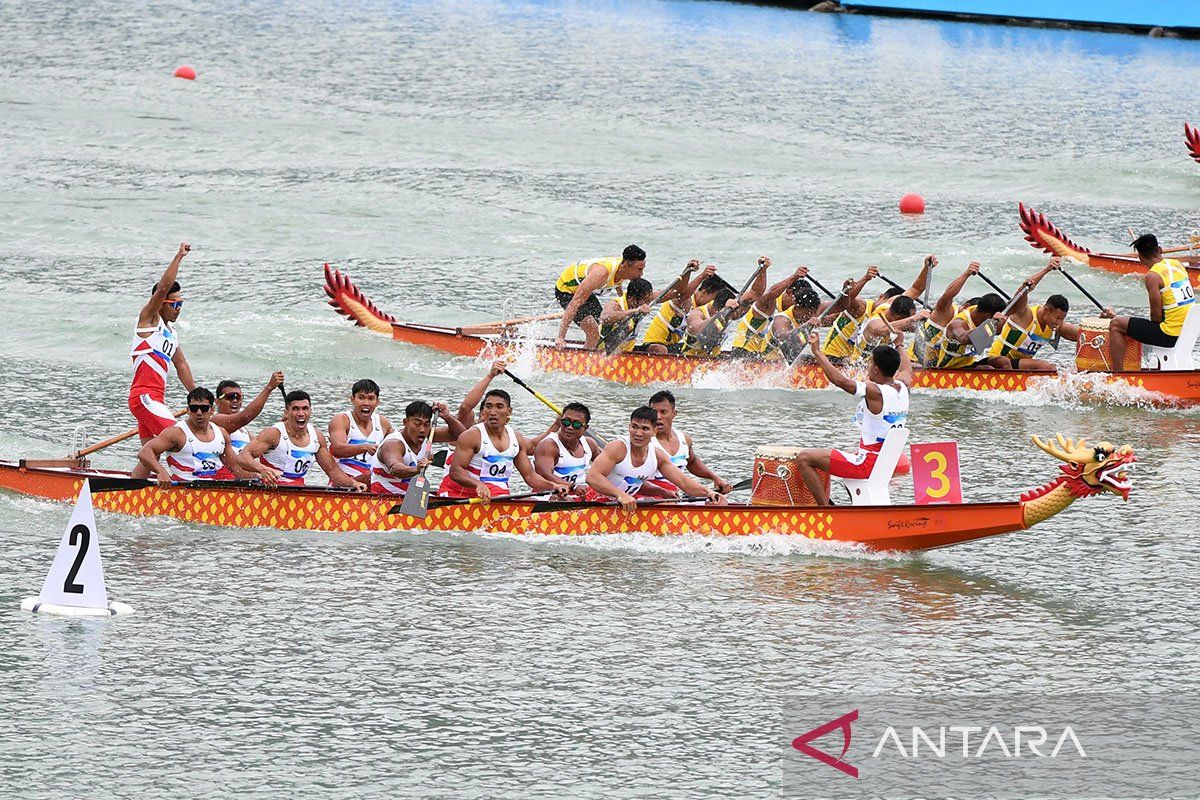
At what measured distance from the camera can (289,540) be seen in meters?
14.4

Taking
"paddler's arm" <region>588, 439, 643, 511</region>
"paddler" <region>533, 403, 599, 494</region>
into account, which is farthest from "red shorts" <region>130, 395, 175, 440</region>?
"paddler's arm" <region>588, 439, 643, 511</region>

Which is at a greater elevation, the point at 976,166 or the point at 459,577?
the point at 976,166

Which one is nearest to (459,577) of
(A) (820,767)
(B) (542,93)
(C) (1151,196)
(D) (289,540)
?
(D) (289,540)

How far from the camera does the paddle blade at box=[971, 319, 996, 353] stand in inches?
783

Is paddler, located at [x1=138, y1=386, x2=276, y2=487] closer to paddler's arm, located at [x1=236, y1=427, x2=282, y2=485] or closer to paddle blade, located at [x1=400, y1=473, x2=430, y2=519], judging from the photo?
paddler's arm, located at [x1=236, y1=427, x2=282, y2=485]

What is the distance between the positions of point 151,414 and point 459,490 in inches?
108

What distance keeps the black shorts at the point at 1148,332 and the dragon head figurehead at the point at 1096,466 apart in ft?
24.2

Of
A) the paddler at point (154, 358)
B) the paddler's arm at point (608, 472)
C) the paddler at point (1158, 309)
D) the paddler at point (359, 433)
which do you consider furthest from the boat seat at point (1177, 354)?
the paddler at point (154, 358)

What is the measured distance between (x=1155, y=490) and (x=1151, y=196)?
61.2 ft

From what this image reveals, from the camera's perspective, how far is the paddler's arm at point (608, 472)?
46.0 feet

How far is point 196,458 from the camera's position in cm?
1461

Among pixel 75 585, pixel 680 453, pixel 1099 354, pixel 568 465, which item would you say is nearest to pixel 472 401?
pixel 568 465

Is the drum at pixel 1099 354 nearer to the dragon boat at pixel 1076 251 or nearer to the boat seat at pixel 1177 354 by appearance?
the boat seat at pixel 1177 354

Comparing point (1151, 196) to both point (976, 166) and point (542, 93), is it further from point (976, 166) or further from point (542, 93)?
point (542, 93)
